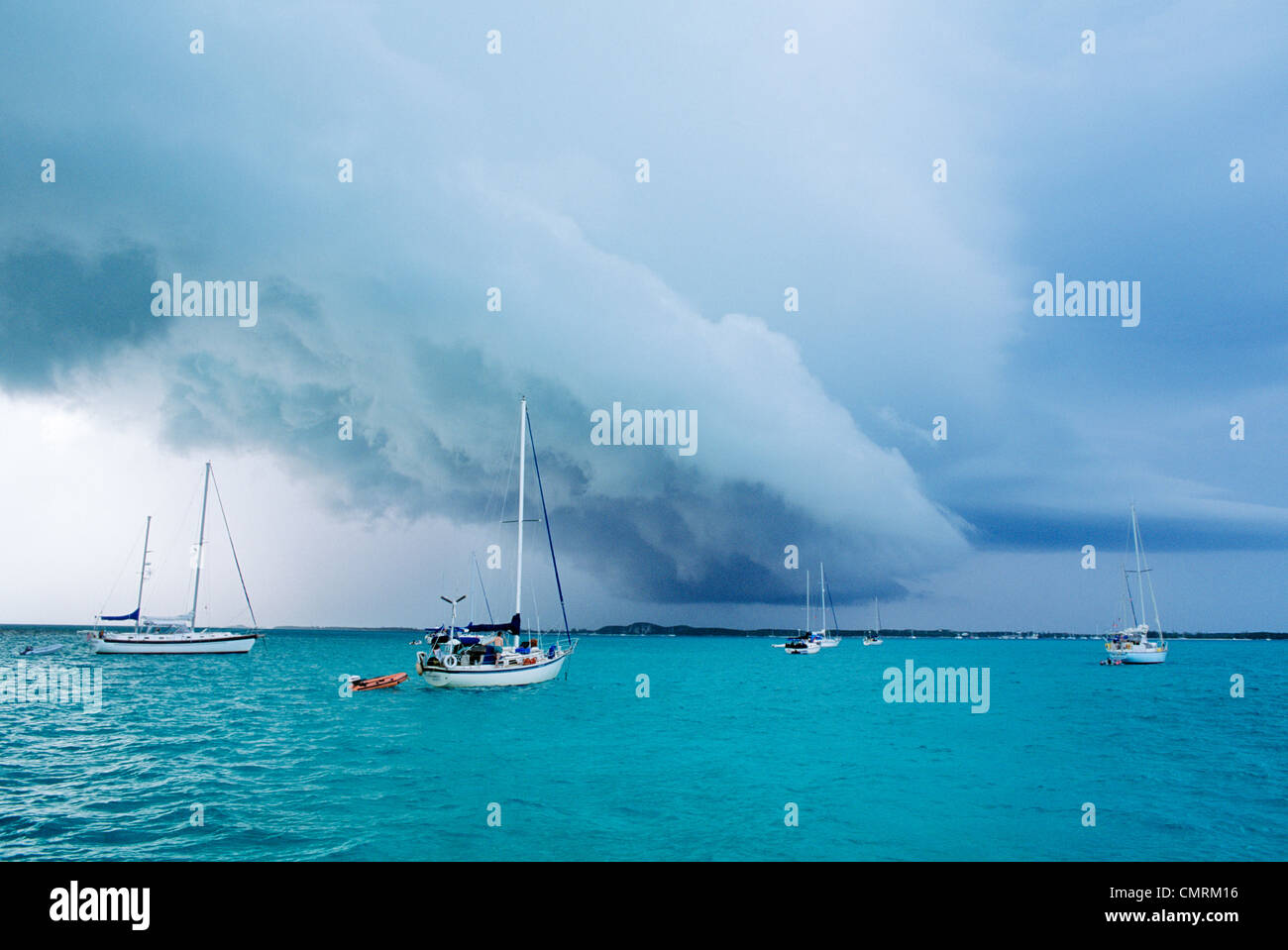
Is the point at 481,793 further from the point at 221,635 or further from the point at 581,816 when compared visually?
the point at 221,635

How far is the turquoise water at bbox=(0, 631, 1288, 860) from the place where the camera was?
1527 cm

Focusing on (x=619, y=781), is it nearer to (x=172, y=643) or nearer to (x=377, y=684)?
(x=377, y=684)

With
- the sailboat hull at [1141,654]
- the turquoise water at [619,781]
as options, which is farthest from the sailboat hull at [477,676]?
the sailboat hull at [1141,654]

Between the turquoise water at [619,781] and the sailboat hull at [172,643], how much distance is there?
42.4 metres

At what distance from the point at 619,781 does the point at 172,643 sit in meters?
82.6

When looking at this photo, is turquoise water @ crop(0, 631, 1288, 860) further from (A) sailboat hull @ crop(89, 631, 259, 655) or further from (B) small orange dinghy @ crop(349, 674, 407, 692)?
(A) sailboat hull @ crop(89, 631, 259, 655)

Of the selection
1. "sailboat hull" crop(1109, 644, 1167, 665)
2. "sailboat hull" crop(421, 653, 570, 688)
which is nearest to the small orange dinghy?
"sailboat hull" crop(421, 653, 570, 688)

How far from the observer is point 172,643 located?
8106 cm

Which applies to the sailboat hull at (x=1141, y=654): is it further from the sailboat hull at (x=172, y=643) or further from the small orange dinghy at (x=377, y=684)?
the sailboat hull at (x=172, y=643)

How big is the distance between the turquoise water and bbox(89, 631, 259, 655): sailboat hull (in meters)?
42.4
